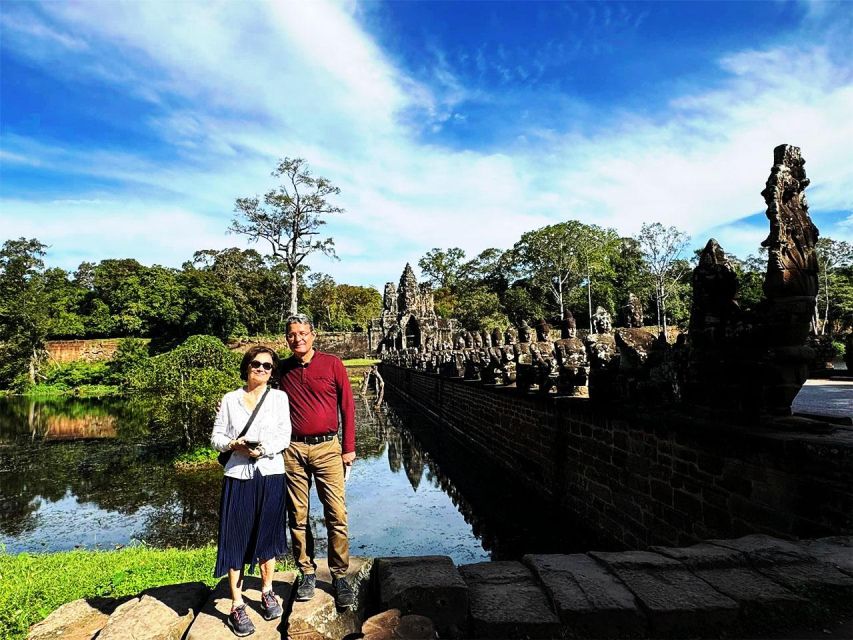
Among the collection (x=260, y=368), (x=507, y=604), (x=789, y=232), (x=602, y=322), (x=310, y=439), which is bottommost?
(x=507, y=604)

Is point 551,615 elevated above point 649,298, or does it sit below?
below

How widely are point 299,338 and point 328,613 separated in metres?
1.57

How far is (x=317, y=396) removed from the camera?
10.1 ft

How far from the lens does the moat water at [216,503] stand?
6695 mm

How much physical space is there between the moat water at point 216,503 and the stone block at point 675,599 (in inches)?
135

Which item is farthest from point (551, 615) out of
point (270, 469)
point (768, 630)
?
point (270, 469)

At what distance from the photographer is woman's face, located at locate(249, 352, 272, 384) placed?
284cm

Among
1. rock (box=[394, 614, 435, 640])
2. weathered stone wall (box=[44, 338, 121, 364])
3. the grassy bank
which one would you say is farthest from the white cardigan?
weathered stone wall (box=[44, 338, 121, 364])

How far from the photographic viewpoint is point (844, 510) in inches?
126

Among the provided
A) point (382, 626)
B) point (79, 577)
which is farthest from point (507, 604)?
point (79, 577)

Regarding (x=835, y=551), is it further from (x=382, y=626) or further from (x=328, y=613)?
(x=328, y=613)

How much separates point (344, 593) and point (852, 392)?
A: 12.6 meters

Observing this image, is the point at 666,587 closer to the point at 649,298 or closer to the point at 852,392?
the point at 852,392

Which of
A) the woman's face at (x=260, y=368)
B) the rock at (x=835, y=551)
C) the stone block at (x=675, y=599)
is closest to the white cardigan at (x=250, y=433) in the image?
the woman's face at (x=260, y=368)
